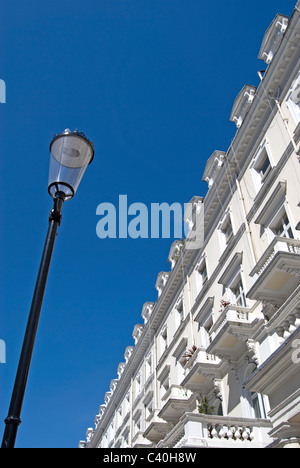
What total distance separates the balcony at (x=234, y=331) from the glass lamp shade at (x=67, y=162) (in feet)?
33.5

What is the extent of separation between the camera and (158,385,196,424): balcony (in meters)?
18.6

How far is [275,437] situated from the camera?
34.3 feet

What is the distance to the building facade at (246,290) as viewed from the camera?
11.2 metres

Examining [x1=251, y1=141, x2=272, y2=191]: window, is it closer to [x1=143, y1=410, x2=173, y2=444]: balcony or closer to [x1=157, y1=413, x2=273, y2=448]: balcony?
[x1=157, y1=413, x2=273, y2=448]: balcony

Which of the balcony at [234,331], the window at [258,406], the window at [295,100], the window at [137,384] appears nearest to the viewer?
the window at [258,406]

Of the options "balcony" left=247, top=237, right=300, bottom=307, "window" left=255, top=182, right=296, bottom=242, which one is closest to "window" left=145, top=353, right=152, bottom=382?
"window" left=255, top=182, right=296, bottom=242

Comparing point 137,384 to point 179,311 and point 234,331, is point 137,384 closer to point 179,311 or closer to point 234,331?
point 179,311

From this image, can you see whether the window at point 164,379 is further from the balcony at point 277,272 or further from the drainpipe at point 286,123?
the drainpipe at point 286,123

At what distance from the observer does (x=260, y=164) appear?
1773 cm

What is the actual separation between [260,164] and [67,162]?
13.4 m

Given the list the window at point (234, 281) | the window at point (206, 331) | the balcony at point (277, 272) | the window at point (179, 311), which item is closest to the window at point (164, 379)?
the window at point (179, 311)

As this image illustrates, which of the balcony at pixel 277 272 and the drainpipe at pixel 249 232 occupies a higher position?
the drainpipe at pixel 249 232

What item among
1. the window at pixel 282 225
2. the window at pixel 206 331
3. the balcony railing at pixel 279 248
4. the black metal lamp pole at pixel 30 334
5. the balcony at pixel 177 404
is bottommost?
the black metal lamp pole at pixel 30 334

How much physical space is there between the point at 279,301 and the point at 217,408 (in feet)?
19.3
